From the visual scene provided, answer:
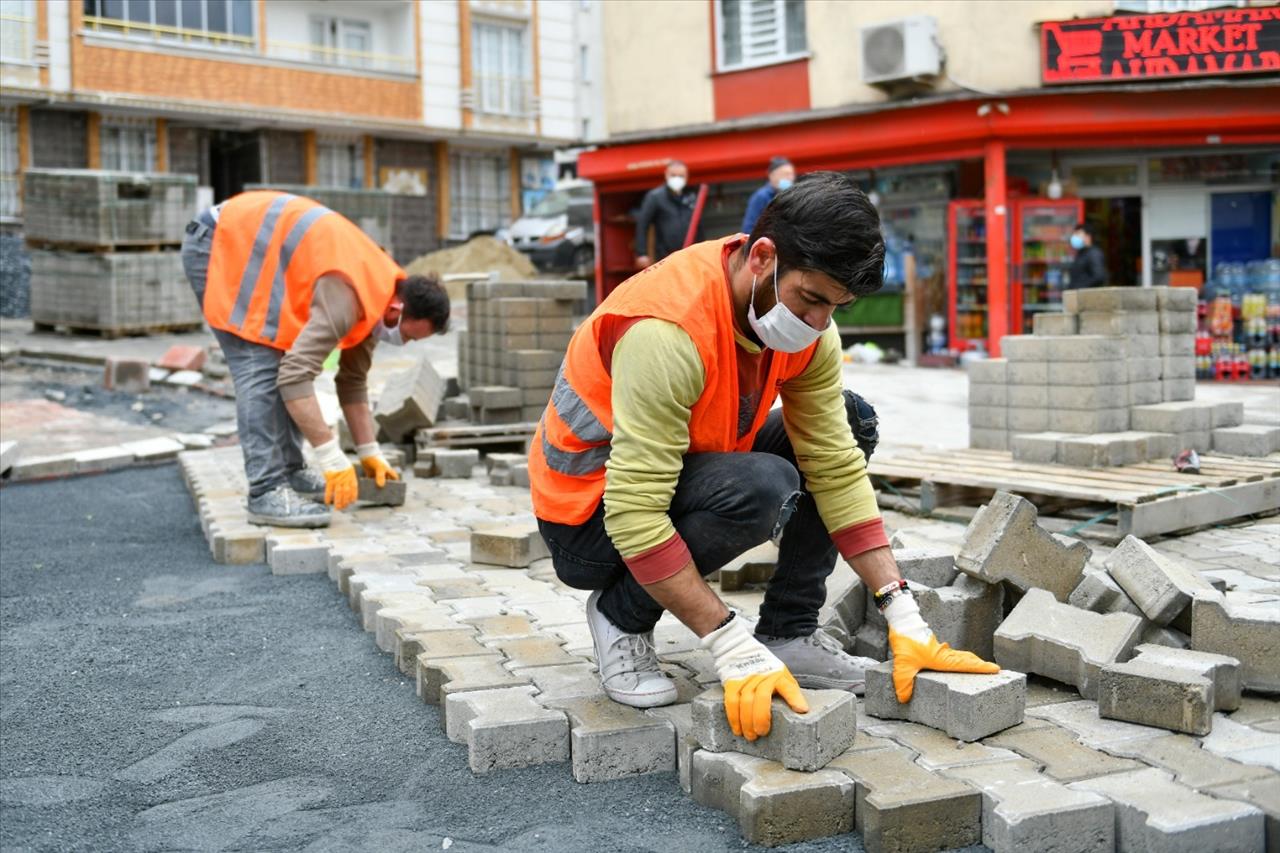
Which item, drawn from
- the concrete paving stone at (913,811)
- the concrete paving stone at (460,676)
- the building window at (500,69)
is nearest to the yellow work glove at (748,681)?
the concrete paving stone at (913,811)

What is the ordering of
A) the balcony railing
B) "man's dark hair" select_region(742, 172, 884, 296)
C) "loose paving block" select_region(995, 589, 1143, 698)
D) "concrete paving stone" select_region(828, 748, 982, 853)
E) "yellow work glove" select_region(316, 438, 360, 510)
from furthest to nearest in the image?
the balcony railing
"yellow work glove" select_region(316, 438, 360, 510)
"loose paving block" select_region(995, 589, 1143, 698)
"man's dark hair" select_region(742, 172, 884, 296)
"concrete paving stone" select_region(828, 748, 982, 853)

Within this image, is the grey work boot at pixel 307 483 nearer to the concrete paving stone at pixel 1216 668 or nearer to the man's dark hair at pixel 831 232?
the man's dark hair at pixel 831 232

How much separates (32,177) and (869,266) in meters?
14.7

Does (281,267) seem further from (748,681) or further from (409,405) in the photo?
(748,681)

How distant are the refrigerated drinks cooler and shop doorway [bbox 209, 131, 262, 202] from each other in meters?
15.2

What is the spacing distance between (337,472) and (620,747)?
3251 mm

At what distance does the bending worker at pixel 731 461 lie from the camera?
280cm

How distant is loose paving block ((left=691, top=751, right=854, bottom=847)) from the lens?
2605mm

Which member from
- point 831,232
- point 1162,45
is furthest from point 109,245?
point 831,232

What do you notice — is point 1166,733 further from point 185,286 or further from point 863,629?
point 185,286

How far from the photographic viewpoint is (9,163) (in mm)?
22000

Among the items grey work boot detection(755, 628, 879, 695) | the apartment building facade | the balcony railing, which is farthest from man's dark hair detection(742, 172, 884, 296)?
the balcony railing

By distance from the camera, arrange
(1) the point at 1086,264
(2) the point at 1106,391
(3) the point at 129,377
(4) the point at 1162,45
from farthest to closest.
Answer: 1. (1) the point at 1086,264
2. (4) the point at 1162,45
3. (3) the point at 129,377
4. (2) the point at 1106,391

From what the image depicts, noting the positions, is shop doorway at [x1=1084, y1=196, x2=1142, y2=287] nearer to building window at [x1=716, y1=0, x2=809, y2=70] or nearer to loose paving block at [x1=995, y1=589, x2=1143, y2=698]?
building window at [x1=716, y1=0, x2=809, y2=70]
